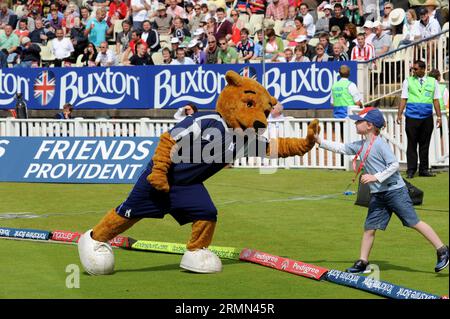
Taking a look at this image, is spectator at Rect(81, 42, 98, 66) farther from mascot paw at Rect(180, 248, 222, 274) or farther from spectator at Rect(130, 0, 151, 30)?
mascot paw at Rect(180, 248, 222, 274)

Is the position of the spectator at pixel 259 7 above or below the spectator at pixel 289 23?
above

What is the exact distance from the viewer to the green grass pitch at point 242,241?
32.3ft

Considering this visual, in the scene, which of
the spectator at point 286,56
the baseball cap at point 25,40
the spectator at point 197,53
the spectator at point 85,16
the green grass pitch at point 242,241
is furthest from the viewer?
the spectator at point 85,16

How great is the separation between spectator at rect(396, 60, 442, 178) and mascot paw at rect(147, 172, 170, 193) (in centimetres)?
985

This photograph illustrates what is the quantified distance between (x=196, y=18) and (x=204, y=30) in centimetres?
105

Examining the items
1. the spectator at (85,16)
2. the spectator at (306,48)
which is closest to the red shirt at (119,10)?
the spectator at (85,16)

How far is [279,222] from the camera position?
14.6 metres

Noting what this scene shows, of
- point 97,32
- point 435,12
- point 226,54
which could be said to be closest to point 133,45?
point 97,32

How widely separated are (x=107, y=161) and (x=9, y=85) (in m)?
10.4

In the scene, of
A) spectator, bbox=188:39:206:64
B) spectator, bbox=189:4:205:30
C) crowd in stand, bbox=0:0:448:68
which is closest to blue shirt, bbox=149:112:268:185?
crowd in stand, bbox=0:0:448:68

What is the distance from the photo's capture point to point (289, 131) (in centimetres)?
2223

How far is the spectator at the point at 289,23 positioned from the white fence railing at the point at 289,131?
4.69 metres

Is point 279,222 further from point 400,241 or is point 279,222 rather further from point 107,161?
point 107,161

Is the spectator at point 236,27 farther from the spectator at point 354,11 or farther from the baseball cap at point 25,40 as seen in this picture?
the baseball cap at point 25,40
